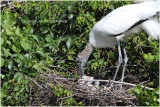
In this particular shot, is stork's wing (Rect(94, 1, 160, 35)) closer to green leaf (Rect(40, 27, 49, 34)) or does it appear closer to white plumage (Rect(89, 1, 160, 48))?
white plumage (Rect(89, 1, 160, 48))

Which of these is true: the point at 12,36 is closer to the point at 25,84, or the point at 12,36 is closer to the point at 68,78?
the point at 25,84

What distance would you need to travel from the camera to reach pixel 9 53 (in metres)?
4.66

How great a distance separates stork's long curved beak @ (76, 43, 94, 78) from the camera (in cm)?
492

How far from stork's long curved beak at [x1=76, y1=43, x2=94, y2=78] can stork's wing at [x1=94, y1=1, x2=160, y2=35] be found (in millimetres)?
673

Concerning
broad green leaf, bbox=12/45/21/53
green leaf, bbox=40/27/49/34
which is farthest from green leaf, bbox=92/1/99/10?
broad green leaf, bbox=12/45/21/53

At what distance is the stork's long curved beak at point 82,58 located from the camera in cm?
492

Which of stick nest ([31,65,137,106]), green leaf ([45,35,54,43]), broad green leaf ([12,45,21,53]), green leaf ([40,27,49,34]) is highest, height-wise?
green leaf ([40,27,49,34])

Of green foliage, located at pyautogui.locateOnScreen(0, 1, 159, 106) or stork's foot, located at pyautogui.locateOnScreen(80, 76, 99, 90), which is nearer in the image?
stork's foot, located at pyautogui.locateOnScreen(80, 76, 99, 90)

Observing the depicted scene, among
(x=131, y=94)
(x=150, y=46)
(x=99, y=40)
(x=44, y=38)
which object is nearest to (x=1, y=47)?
(x=44, y=38)

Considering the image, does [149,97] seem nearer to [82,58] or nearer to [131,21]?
[131,21]

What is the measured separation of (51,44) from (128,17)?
1.68 m

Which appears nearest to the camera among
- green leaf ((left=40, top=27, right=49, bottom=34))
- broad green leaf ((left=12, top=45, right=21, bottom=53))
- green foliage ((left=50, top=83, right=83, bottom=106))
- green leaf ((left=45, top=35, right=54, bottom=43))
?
green foliage ((left=50, top=83, right=83, bottom=106))

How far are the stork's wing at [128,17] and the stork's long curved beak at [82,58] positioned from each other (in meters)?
0.67

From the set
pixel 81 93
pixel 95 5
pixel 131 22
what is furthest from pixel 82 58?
pixel 131 22
